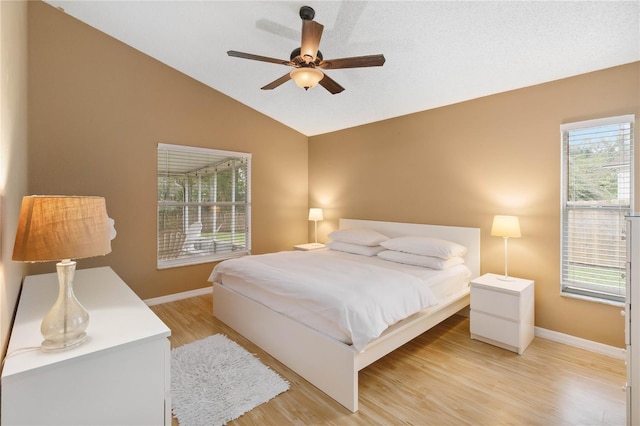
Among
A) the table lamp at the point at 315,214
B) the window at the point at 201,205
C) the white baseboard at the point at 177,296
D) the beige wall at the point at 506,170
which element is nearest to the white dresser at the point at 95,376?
the white baseboard at the point at 177,296

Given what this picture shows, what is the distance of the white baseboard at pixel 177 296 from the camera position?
12.5ft

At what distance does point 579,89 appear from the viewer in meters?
2.73

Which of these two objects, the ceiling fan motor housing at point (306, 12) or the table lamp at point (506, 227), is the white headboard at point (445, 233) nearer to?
the table lamp at point (506, 227)

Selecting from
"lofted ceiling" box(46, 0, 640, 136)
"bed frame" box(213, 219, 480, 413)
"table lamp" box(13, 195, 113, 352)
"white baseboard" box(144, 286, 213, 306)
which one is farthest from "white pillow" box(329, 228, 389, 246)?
"table lamp" box(13, 195, 113, 352)

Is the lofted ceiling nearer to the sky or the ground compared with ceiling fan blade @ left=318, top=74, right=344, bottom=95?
nearer to the sky

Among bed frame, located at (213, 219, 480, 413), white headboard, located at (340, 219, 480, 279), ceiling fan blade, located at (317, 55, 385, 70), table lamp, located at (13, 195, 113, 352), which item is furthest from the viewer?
white headboard, located at (340, 219, 480, 279)

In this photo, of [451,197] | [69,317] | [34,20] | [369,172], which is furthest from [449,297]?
[34,20]

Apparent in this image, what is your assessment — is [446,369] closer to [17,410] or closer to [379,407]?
[379,407]

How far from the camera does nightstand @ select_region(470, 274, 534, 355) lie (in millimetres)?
2650

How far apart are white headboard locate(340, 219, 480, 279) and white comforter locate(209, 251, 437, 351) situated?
1136mm

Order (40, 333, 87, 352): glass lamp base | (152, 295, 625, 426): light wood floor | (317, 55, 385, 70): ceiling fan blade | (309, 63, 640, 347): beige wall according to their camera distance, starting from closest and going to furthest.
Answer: (40, 333, 87, 352): glass lamp base, (152, 295, 625, 426): light wood floor, (317, 55, 385, 70): ceiling fan blade, (309, 63, 640, 347): beige wall

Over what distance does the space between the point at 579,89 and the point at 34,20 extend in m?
5.28

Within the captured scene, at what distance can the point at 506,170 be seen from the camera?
3189 mm

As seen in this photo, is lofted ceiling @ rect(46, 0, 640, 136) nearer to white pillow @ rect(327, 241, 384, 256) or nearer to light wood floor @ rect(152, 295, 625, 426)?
white pillow @ rect(327, 241, 384, 256)
